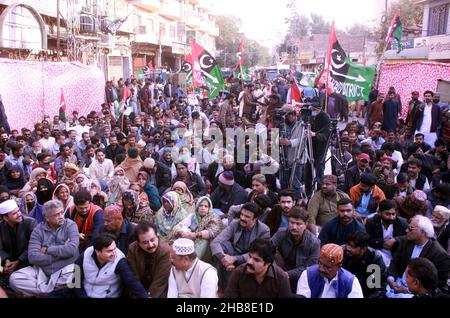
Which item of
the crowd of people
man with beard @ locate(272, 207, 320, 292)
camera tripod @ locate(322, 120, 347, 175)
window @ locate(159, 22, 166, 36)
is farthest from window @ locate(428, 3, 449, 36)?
man with beard @ locate(272, 207, 320, 292)

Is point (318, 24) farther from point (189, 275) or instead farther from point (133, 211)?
point (189, 275)

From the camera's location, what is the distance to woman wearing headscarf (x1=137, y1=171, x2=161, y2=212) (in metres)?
5.79

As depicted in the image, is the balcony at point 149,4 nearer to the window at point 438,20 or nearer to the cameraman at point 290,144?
the window at point 438,20

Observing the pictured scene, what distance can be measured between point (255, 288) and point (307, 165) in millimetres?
3545

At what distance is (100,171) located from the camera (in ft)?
23.0

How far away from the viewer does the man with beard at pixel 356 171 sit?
6090mm

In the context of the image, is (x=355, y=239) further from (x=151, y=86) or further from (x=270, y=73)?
(x=270, y=73)

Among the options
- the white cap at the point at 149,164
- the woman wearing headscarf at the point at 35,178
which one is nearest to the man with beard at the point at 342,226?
the white cap at the point at 149,164

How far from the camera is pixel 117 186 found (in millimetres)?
5992

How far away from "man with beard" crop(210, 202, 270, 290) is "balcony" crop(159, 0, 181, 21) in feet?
92.8

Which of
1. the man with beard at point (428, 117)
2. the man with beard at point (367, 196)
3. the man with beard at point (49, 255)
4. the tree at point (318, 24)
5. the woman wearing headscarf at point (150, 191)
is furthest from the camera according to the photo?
the tree at point (318, 24)

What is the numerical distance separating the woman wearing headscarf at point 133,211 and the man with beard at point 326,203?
1.73m

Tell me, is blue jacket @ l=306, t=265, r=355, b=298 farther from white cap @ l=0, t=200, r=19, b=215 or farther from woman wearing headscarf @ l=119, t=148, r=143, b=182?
woman wearing headscarf @ l=119, t=148, r=143, b=182
